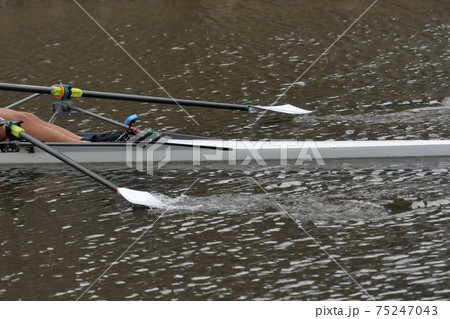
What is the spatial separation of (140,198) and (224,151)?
2.21 meters

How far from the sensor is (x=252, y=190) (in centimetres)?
1287

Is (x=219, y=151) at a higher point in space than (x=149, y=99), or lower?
lower

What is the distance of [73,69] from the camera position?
2258cm

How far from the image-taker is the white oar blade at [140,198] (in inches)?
487

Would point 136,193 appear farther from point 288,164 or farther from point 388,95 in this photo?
point 388,95

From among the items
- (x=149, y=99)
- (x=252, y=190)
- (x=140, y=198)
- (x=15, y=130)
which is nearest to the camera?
(x=140, y=198)

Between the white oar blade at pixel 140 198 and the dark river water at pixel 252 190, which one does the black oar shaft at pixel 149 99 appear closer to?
the dark river water at pixel 252 190

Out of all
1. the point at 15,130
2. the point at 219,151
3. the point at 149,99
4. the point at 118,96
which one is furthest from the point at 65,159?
the point at 149,99

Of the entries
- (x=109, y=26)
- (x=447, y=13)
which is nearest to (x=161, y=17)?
(x=109, y=26)

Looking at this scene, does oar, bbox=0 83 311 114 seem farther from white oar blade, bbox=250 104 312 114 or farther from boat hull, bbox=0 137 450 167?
boat hull, bbox=0 137 450 167

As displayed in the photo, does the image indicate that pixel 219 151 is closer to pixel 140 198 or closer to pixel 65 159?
pixel 140 198

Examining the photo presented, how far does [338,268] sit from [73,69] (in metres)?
14.1

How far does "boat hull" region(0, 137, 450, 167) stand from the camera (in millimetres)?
13805

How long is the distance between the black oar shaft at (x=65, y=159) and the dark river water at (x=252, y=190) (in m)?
0.36
